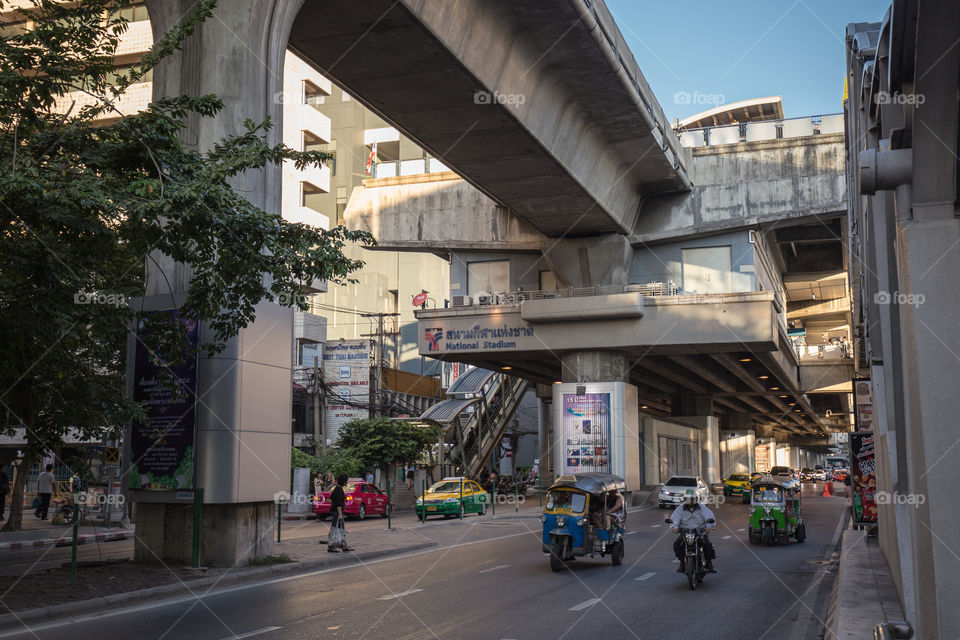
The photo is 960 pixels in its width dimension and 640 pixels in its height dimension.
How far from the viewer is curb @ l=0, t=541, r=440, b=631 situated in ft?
36.9

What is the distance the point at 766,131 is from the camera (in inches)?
1732

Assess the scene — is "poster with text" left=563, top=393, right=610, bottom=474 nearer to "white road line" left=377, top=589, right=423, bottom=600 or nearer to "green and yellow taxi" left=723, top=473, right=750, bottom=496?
"green and yellow taxi" left=723, top=473, right=750, bottom=496

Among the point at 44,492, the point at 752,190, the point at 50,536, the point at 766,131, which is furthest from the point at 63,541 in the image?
the point at 766,131

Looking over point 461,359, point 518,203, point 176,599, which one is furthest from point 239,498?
point 461,359

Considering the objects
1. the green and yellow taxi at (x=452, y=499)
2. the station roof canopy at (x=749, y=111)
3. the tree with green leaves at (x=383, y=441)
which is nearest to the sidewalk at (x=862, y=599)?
the green and yellow taxi at (x=452, y=499)

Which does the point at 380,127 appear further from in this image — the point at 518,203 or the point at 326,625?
the point at 326,625

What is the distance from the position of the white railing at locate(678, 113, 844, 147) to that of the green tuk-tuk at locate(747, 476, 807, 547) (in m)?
25.1

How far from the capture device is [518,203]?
3753 centimetres

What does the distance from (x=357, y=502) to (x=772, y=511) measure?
55.9 ft

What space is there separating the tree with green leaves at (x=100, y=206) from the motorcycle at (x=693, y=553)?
7.10 meters

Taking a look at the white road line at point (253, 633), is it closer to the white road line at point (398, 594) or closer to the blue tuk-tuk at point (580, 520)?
the white road line at point (398, 594)

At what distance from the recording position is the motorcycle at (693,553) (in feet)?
47.3

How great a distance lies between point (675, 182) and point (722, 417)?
1783 inches

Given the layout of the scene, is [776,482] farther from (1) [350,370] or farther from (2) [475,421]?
(1) [350,370]
